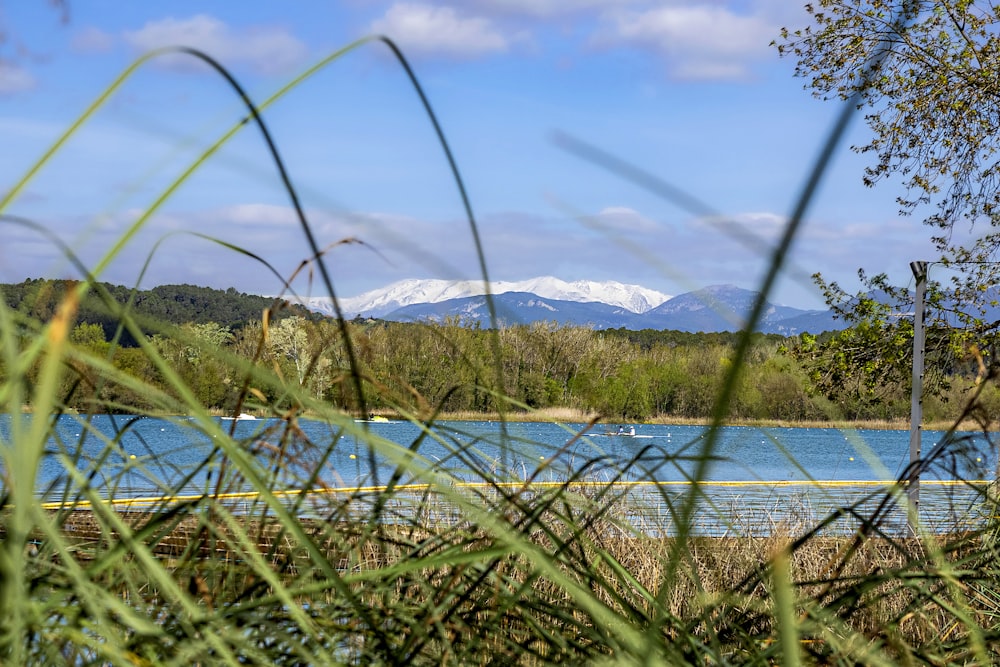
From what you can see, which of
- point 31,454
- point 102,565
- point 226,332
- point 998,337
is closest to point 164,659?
point 102,565

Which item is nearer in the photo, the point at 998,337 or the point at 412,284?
the point at 412,284

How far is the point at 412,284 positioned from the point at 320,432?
15cm

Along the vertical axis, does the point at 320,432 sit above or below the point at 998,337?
below

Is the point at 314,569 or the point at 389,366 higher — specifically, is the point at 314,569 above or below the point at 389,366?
below

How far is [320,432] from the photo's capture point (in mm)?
840

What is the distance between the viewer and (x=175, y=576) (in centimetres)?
59

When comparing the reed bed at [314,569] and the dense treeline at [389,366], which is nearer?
the reed bed at [314,569]

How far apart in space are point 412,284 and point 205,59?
42cm

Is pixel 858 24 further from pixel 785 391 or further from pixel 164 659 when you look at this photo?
pixel 164 659

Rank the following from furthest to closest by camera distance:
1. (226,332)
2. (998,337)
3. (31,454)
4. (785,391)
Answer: (998,337) → (785,391) → (226,332) → (31,454)

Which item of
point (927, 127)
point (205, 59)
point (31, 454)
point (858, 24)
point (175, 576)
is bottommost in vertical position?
point (175, 576)

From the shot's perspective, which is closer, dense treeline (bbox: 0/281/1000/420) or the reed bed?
the reed bed

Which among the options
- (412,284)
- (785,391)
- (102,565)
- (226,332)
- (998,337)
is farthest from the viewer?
(998,337)

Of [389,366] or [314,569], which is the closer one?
[314,569]
